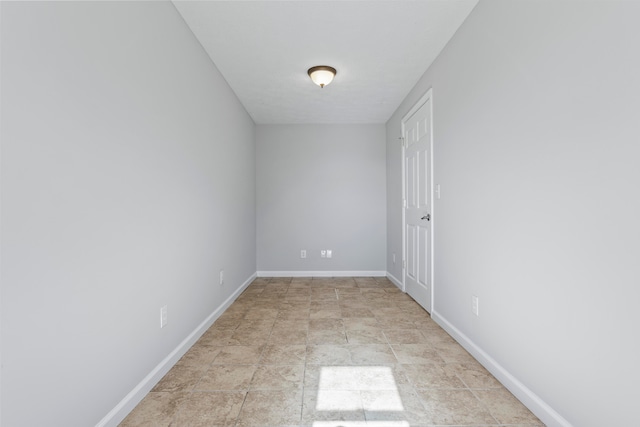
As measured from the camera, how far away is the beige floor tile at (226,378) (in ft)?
5.98

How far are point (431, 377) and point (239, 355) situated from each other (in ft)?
4.09

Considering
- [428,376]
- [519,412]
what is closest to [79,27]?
[428,376]

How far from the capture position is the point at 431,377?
75.5 inches

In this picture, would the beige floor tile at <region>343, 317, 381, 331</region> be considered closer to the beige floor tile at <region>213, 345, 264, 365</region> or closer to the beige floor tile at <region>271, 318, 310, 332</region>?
the beige floor tile at <region>271, 318, 310, 332</region>

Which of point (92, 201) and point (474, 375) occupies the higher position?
point (92, 201)

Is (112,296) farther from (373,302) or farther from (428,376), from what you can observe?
(373,302)

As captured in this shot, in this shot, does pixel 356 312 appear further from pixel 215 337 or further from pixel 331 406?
pixel 331 406

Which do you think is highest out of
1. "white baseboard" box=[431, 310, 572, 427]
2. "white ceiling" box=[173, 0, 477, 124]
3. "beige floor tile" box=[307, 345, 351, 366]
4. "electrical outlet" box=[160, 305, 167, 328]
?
"white ceiling" box=[173, 0, 477, 124]

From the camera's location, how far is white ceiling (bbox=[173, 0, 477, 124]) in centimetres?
219

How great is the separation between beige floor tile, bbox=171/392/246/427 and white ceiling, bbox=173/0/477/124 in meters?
2.37

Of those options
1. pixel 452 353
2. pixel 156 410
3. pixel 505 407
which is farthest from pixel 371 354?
pixel 156 410

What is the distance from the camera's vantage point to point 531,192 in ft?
5.25

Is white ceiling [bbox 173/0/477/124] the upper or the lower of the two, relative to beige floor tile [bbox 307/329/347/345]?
upper

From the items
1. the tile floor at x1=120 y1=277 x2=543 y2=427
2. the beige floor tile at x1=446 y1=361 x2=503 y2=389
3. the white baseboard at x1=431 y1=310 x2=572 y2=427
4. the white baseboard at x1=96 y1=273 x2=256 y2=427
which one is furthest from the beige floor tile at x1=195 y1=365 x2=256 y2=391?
the white baseboard at x1=431 y1=310 x2=572 y2=427
